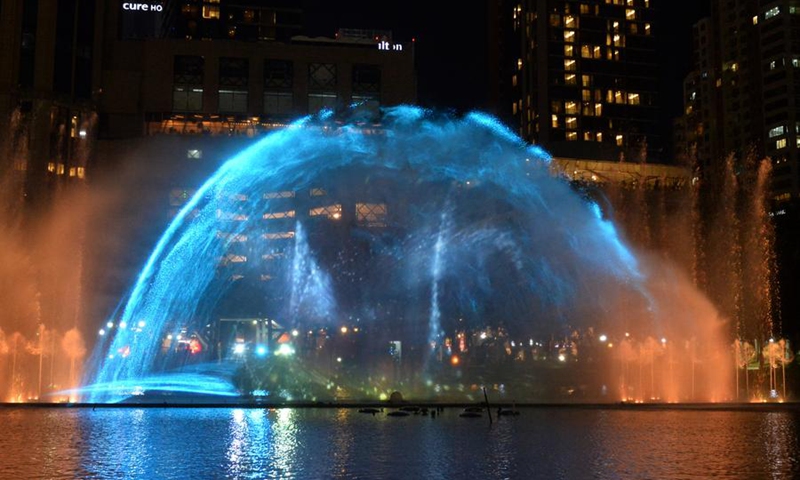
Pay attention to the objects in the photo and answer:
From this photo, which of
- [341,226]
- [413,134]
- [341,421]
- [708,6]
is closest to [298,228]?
[341,226]

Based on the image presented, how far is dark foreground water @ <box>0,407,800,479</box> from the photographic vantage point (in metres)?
19.9

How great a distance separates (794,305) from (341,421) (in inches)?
1637

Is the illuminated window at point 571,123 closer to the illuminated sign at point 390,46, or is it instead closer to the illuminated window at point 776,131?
the illuminated window at point 776,131

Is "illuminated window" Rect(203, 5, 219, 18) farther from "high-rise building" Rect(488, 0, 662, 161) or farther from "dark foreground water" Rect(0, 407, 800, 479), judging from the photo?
"dark foreground water" Rect(0, 407, 800, 479)

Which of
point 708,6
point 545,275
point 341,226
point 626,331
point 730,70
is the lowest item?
point 626,331

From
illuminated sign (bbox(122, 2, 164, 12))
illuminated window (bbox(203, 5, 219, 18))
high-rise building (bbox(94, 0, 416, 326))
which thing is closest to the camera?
high-rise building (bbox(94, 0, 416, 326))

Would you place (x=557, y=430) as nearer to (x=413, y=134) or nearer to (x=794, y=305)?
(x=413, y=134)

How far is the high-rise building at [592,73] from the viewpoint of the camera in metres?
166

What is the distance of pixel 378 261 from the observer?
77.0 metres

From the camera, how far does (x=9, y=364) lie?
49750 millimetres

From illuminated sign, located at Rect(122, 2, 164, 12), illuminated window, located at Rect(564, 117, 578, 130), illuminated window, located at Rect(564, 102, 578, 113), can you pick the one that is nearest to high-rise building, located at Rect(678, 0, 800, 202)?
illuminated window, located at Rect(564, 117, 578, 130)

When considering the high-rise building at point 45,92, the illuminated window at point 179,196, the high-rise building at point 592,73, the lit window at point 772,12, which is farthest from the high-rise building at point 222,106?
the lit window at point 772,12

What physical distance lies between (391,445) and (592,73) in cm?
15205

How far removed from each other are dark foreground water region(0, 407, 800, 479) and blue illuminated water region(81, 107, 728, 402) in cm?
1155
